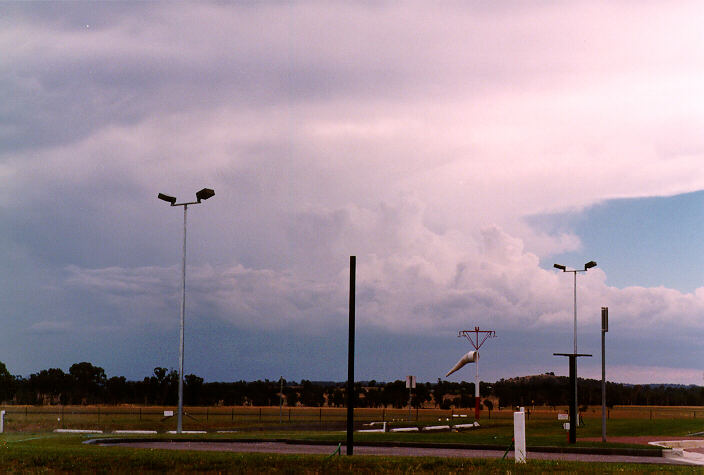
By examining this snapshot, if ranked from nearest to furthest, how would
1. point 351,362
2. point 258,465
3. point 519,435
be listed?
point 258,465
point 519,435
point 351,362

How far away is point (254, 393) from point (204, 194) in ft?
323

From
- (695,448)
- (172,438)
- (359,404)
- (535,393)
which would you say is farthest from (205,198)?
(535,393)

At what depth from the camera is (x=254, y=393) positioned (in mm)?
134625

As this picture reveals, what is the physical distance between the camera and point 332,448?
2831cm

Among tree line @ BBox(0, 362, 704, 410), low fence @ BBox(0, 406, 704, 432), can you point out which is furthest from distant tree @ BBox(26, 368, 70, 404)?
low fence @ BBox(0, 406, 704, 432)

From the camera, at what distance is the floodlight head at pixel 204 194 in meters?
39.9

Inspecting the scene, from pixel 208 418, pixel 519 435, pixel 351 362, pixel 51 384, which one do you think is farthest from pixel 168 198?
pixel 51 384

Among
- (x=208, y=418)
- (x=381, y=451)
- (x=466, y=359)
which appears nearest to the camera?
(x=381, y=451)

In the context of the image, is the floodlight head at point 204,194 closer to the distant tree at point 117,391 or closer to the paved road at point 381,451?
the paved road at point 381,451

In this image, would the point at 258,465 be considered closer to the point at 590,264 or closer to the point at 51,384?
the point at 590,264

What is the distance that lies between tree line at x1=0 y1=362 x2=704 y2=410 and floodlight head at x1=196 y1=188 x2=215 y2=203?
71.3 m

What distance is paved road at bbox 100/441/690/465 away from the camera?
2527cm

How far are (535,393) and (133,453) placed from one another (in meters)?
126

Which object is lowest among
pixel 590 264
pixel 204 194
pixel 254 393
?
pixel 254 393
